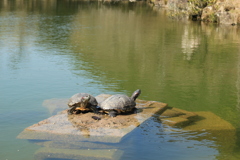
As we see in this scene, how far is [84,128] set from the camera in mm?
8336

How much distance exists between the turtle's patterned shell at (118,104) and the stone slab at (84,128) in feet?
0.70

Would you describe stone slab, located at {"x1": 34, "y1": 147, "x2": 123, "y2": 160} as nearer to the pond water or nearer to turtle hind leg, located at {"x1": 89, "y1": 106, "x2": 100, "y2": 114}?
the pond water

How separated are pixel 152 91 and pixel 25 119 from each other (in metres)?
4.96

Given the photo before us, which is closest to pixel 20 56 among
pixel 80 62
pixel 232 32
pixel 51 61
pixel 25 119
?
pixel 51 61

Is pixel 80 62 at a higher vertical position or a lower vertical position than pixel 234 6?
lower

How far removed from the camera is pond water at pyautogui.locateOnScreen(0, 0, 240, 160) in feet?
27.6

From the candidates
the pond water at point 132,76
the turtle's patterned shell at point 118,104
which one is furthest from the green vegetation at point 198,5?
the turtle's patterned shell at point 118,104

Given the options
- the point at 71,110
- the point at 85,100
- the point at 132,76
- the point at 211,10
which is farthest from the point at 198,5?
the point at 85,100

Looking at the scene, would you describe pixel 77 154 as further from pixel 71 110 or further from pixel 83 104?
pixel 71 110

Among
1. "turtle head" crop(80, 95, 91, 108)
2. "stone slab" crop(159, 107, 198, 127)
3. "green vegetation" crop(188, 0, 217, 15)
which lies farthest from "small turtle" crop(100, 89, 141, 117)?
"green vegetation" crop(188, 0, 217, 15)

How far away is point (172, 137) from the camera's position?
8.66 metres

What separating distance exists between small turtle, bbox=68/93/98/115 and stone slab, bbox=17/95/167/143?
0.49 ft

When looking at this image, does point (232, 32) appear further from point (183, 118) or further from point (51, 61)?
point (183, 118)

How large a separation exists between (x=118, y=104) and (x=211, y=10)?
31365 mm
